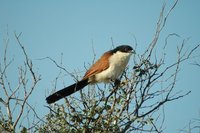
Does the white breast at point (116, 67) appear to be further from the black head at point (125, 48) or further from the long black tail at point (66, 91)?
the long black tail at point (66, 91)

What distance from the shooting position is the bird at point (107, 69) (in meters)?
5.34

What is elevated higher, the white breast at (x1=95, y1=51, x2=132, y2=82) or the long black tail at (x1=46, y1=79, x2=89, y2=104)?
the white breast at (x1=95, y1=51, x2=132, y2=82)

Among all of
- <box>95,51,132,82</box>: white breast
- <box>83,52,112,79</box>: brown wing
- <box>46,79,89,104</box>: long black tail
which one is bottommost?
<box>46,79,89,104</box>: long black tail

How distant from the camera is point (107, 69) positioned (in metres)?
5.51

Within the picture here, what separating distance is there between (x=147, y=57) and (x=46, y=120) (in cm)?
160

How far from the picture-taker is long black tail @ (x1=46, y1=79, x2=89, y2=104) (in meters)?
4.91

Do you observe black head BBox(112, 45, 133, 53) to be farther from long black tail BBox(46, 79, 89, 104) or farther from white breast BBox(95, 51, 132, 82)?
long black tail BBox(46, 79, 89, 104)

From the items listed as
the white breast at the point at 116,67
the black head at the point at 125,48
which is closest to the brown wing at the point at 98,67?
the white breast at the point at 116,67

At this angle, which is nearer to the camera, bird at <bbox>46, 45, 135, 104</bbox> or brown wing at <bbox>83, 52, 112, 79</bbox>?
bird at <bbox>46, 45, 135, 104</bbox>

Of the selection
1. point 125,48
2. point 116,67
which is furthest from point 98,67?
point 125,48

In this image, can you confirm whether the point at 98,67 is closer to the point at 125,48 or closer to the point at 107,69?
the point at 107,69

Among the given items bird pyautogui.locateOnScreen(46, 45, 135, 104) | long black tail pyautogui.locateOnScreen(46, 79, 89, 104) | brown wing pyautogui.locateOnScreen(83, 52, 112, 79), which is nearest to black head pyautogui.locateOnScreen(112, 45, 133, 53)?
bird pyautogui.locateOnScreen(46, 45, 135, 104)

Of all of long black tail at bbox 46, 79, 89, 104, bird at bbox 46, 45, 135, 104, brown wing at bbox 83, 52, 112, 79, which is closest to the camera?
long black tail at bbox 46, 79, 89, 104

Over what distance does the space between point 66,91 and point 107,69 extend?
2.58 feet
